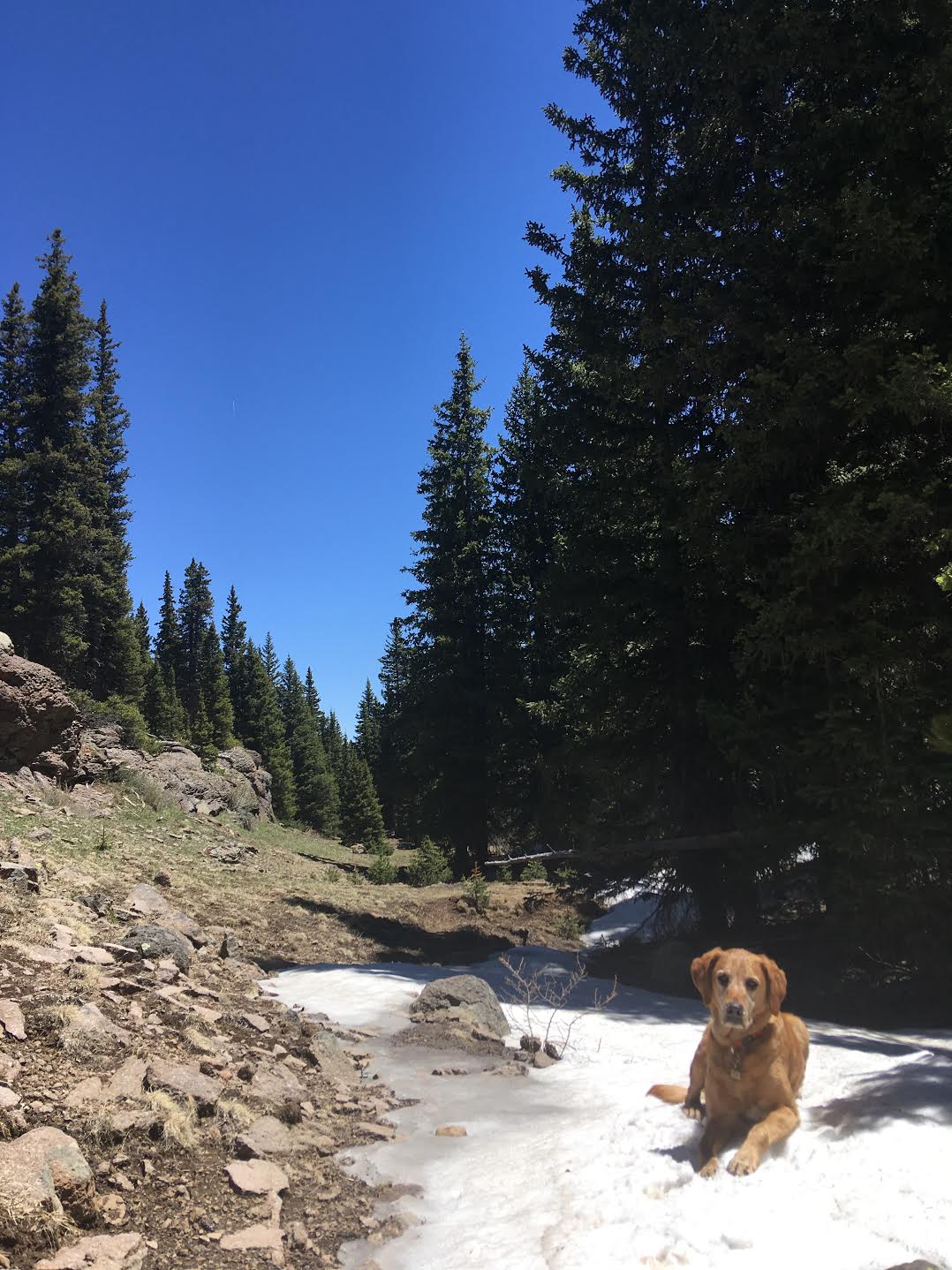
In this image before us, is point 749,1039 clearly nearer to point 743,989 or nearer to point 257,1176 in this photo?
point 743,989

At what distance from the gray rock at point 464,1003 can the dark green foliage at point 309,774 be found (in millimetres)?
48977

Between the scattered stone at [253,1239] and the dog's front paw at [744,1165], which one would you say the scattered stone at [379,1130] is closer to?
the scattered stone at [253,1239]

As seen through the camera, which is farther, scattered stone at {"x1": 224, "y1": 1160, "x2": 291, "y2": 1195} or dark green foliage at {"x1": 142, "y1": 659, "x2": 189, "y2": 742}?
dark green foliage at {"x1": 142, "y1": 659, "x2": 189, "y2": 742}

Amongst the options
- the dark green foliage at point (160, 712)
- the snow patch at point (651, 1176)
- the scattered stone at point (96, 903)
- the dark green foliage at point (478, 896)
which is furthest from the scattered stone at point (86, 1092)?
the dark green foliage at point (160, 712)

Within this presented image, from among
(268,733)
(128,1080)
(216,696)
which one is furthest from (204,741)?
(128,1080)

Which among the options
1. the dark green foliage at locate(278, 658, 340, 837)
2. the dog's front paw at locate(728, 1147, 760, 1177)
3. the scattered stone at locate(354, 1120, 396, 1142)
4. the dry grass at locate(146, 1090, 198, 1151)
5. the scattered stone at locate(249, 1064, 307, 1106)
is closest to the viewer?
the dog's front paw at locate(728, 1147, 760, 1177)

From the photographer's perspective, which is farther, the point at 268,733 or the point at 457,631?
the point at 268,733

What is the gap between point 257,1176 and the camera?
12.6ft

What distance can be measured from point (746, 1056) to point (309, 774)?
65.4 meters

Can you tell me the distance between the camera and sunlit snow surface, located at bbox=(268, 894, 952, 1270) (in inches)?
110

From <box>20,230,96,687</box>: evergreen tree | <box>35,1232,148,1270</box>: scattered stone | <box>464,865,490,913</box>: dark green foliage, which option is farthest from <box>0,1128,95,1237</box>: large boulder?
<box>20,230,96,687</box>: evergreen tree

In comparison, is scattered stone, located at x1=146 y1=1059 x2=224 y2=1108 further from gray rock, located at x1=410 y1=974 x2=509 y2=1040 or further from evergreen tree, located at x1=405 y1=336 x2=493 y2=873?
→ evergreen tree, located at x1=405 y1=336 x2=493 y2=873

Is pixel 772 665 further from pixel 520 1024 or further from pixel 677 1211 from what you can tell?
pixel 677 1211

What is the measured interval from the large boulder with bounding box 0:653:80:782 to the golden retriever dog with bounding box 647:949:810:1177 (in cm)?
1448
